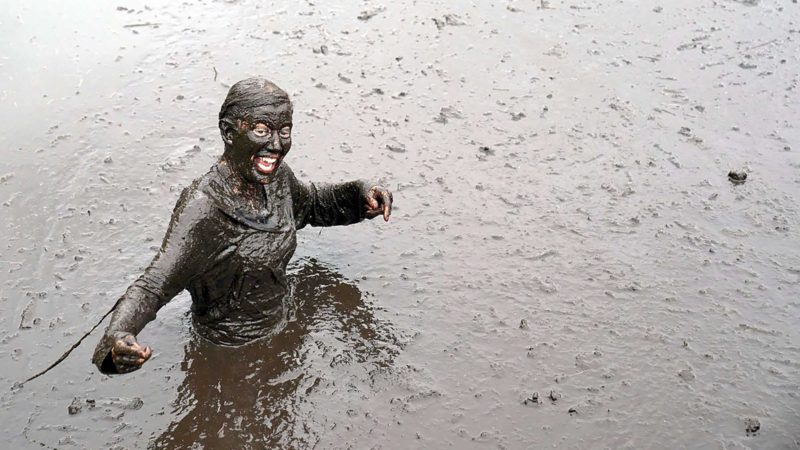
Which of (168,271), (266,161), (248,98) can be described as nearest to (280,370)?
(168,271)

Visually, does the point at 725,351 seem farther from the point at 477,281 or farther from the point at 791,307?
the point at 477,281

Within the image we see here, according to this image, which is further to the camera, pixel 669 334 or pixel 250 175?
pixel 669 334

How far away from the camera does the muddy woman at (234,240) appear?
3932 millimetres

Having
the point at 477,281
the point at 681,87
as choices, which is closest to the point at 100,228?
the point at 477,281

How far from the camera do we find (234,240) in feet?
13.9

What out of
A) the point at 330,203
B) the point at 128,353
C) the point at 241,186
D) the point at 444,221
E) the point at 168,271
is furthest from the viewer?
the point at 444,221

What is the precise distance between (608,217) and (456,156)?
1.18 meters

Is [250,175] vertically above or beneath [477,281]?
above

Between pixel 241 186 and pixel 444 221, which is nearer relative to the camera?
pixel 241 186

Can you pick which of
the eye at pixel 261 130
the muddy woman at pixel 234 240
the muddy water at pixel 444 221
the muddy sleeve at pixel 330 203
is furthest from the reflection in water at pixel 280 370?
the eye at pixel 261 130

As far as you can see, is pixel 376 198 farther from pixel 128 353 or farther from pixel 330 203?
pixel 128 353

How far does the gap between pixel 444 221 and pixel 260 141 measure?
6.32ft

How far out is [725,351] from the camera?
481 cm

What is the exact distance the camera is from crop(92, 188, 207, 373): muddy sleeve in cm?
382
